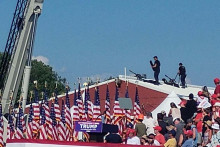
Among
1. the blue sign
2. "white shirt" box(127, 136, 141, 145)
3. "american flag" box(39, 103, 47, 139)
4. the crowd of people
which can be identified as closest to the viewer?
the crowd of people

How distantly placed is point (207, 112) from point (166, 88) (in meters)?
20.9

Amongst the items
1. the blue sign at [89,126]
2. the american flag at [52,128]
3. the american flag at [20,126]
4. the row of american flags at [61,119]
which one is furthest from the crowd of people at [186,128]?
the american flag at [20,126]

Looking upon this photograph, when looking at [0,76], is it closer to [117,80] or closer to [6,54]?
[6,54]

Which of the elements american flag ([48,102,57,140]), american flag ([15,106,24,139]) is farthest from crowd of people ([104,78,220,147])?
american flag ([15,106,24,139])

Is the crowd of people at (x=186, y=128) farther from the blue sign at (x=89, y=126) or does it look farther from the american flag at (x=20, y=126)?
the american flag at (x=20, y=126)

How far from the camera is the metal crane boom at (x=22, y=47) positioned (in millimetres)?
34000

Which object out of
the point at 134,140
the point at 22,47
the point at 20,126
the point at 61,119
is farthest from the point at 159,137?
the point at 22,47

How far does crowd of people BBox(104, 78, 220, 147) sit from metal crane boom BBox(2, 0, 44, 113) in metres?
13.3

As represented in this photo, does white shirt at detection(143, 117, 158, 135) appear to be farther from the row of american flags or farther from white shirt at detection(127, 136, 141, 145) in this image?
white shirt at detection(127, 136, 141, 145)

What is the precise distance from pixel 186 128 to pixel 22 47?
17.1 meters

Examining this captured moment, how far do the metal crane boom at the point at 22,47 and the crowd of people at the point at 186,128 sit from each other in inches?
524

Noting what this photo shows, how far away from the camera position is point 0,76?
115 ft

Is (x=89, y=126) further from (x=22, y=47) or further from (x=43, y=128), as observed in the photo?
(x=22, y=47)

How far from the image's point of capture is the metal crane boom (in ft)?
112
